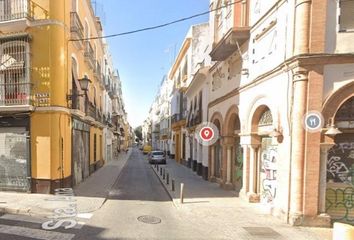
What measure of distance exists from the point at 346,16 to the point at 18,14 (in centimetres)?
1193

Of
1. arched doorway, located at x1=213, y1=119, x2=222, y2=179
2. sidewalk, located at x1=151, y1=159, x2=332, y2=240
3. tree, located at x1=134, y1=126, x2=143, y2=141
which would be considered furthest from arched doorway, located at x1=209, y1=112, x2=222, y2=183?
tree, located at x1=134, y1=126, x2=143, y2=141

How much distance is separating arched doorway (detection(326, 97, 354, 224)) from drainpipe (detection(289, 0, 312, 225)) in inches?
41.5

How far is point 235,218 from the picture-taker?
930 centimetres

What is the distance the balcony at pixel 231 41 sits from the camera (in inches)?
476

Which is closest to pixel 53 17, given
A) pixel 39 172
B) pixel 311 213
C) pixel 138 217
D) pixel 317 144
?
pixel 39 172

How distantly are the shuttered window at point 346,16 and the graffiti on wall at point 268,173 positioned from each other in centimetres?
429

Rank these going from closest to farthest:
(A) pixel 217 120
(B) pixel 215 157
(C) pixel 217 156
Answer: (A) pixel 217 120, (C) pixel 217 156, (B) pixel 215 157

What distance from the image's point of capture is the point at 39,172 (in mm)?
11969

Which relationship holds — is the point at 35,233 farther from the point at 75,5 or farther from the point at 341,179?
the point at 75,5

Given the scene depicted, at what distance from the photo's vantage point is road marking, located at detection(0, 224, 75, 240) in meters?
7.20

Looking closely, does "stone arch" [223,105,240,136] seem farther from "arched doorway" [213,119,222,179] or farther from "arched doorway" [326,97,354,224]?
"arched doorway" [326,97,354,224]

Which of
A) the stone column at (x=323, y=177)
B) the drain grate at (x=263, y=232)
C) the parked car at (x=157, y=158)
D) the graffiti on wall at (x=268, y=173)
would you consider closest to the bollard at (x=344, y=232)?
the drain grate at (x=263, y=232)

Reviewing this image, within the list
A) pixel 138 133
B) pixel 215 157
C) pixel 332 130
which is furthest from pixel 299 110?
pixel 138 133

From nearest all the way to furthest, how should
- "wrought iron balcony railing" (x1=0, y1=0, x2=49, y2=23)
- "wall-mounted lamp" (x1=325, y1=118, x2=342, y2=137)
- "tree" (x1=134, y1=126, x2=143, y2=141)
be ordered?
"wall-mounted lamp" (x1=325, y1=118, x2=342, y2=137) → "wrought iron balcony railing" (x1=0, y1=0, x2=49, y2=23) → "tree" (x1=134, y1=126, x2=143, y2=141)
